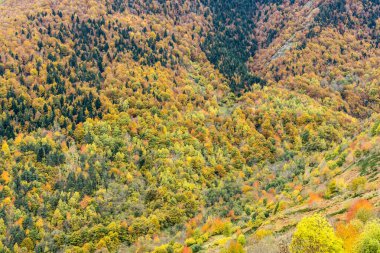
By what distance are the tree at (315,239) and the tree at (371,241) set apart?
272cm

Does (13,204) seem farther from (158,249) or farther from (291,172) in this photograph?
(291,172)

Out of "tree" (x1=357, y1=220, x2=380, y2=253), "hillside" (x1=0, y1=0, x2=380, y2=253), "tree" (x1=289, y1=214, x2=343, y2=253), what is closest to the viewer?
"tree" (x1=357, y1=220, x2=380, y2=253)

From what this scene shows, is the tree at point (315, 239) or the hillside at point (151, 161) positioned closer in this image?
the tree at point (315, 239)

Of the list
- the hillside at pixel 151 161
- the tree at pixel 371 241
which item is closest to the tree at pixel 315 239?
the tree at pixel 371 241

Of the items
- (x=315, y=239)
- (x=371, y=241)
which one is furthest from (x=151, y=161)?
(x=371, y=241)

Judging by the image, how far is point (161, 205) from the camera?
5404 inches

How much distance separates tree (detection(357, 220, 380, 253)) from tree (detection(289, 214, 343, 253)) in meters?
2.72

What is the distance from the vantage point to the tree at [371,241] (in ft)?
149

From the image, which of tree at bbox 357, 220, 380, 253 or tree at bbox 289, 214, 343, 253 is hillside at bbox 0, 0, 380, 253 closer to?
tree at bbox 289, 214, 343, 253

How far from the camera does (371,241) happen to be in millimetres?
45625

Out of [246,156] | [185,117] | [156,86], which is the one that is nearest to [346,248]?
[246,156]

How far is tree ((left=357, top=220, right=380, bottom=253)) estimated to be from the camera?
149 feet

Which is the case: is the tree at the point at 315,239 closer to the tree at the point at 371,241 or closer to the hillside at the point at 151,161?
the tree at the point at 371,241

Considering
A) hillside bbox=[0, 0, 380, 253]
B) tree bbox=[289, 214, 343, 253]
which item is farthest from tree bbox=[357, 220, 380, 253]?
hillside bbox=[0, 0, 380, 253]
